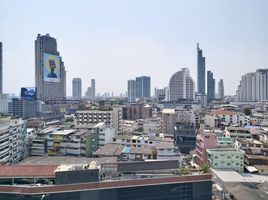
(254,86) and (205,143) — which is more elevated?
(254,86)

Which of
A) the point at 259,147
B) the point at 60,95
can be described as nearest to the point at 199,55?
the point at 60,95

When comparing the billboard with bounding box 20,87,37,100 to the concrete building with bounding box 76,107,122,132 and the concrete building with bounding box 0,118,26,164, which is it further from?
the concrete building with bounding box 0,118,26,164

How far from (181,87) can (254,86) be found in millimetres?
30917

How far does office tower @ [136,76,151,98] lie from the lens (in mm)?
137750

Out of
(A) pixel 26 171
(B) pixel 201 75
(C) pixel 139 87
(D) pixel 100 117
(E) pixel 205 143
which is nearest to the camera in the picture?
(A) pixel 26 171

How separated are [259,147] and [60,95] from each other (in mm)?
75719

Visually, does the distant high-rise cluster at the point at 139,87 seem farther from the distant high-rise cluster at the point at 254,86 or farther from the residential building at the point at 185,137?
the residential building at the point at 185,137

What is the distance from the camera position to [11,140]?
85.1 feet

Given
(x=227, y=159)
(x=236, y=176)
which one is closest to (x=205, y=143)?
(x=227, y=159)

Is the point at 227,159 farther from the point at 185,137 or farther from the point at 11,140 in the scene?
the point at 11,140

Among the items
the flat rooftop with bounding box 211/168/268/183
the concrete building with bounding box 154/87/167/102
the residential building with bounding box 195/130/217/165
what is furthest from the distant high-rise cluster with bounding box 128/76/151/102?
the flat rooftop with bounding box 211/168/268/183

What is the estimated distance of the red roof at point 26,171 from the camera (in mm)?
16828

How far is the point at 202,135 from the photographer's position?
2861 centimetres

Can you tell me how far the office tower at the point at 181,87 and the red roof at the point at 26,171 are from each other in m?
69.9
